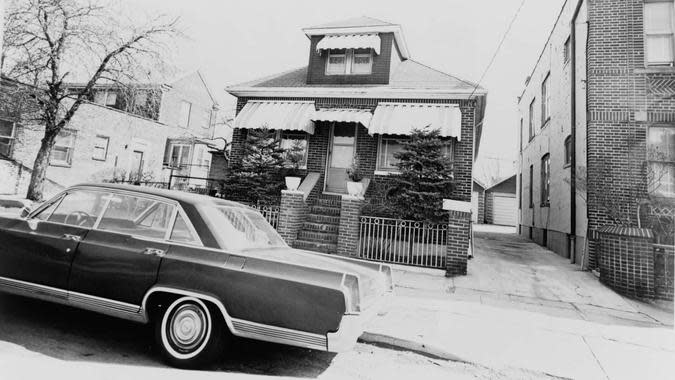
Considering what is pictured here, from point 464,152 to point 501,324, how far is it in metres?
6.36

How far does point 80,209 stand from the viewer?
361 centimetres

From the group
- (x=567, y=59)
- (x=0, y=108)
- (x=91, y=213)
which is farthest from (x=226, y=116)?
(x=91, y=213)

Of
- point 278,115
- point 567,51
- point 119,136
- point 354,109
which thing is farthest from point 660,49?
point 119,136

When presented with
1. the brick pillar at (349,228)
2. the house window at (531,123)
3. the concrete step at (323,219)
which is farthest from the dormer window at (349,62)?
the house window at (531,123)

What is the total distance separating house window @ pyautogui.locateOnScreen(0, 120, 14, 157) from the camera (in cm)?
1434

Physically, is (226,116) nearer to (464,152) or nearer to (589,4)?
(464,152)

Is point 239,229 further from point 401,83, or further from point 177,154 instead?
point 177,154

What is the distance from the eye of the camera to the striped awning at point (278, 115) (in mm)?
10906

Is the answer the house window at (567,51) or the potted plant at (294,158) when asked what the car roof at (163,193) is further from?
the house window at (567,51)

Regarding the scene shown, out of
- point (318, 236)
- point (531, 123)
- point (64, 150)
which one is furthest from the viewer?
point (531, 123)

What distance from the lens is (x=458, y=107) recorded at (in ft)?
33.8

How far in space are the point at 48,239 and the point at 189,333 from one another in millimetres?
1791

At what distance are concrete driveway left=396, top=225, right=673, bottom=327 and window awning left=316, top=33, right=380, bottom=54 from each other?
24.9ft

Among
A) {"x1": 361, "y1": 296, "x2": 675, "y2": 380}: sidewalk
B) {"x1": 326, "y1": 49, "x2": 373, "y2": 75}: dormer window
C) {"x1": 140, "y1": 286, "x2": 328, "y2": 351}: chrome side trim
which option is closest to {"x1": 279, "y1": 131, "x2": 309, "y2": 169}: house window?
{"x1": 326, "y1": 49, "x2": 373, "y2": 75}: dormer window
